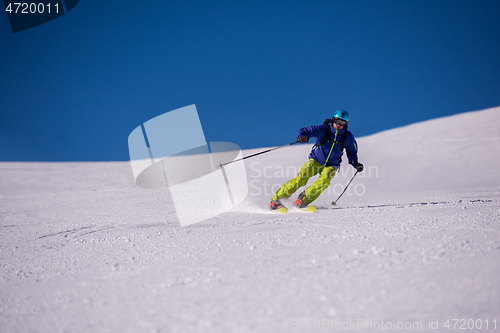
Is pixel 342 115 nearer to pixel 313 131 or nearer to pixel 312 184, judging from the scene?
pixel 313 131

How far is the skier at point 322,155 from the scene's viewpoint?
5.41 m

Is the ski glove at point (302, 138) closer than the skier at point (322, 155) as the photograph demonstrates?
Yes

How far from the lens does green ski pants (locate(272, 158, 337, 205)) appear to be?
213 inches

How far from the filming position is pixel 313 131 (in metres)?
5.46

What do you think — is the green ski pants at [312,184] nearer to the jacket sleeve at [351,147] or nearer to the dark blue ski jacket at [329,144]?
the dark blue ski jacket at [329,144]

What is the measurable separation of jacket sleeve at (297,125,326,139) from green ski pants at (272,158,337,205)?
1.80 ft

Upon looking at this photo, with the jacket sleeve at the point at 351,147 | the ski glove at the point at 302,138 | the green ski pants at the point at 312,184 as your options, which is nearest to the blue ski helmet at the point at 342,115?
the jacket sleeve at the point at 351,147

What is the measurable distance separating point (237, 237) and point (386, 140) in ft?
53.0

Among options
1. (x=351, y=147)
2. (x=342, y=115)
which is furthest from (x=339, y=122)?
(x=351, y=147)

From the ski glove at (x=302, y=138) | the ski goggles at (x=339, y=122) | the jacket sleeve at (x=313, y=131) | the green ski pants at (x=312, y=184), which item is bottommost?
the green ski pants at (x=312, y=184)

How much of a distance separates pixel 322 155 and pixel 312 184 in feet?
2.09

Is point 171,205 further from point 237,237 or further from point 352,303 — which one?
point 352,303

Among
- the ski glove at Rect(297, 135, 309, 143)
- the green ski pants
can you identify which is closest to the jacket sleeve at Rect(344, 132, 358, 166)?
the green ski pants

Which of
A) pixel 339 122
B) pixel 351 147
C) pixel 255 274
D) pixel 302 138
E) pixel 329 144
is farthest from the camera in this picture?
pixel 351 147
